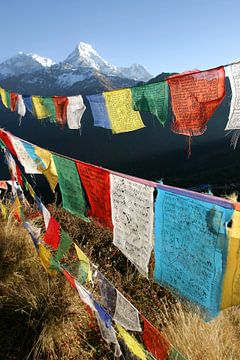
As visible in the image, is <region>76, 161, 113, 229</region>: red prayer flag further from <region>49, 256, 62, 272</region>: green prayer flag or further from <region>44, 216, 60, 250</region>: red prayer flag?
<region>49, 256, 62, 272</region>: green prayer flag

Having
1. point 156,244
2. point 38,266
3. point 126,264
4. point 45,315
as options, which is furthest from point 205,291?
point 126,264

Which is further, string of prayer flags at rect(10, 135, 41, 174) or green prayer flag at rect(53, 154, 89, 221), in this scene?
string of prayer flags at rect(10, 135, 41, 174)

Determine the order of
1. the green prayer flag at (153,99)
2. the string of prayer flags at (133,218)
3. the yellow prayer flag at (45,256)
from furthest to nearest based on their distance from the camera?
1. the yellow prayer flag at (45,256)
2. the green prayer flag at (153,99)
3. the string of prayer flags at (133,218)

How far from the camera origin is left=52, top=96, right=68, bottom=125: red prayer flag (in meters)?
6.06

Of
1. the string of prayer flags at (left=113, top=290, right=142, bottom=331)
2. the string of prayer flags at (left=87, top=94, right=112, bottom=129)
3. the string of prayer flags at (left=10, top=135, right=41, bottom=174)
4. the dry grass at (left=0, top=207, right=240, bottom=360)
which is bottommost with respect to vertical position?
the dry grass at (left=0, top=207, right=240, bottom=360)

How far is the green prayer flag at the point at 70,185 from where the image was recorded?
10.2 feet

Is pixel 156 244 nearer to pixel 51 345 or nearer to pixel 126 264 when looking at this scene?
pixel 51 345

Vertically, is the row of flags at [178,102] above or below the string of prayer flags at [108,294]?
above

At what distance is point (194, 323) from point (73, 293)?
4.05 ft

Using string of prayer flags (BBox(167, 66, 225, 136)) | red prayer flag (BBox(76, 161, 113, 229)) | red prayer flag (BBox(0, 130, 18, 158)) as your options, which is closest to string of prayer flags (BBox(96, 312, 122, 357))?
red prayer flag (BBox(76, 161, 113, 229))

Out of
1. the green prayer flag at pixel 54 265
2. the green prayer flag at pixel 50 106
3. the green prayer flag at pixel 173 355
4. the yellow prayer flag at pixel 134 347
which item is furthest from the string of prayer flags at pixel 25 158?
the green prayer flag at pixel 173 355

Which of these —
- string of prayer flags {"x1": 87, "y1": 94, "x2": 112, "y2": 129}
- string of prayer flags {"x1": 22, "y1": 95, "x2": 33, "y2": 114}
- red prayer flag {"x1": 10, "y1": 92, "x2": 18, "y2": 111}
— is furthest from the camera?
red prayer flag {"x1": 10, "y1": 92, "x2": 18, "y2": 111}

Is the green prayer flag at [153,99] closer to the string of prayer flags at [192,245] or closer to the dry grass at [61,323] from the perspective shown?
the string of prayer flags at [192,245]

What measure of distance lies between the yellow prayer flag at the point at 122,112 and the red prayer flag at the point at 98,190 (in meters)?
1.38
